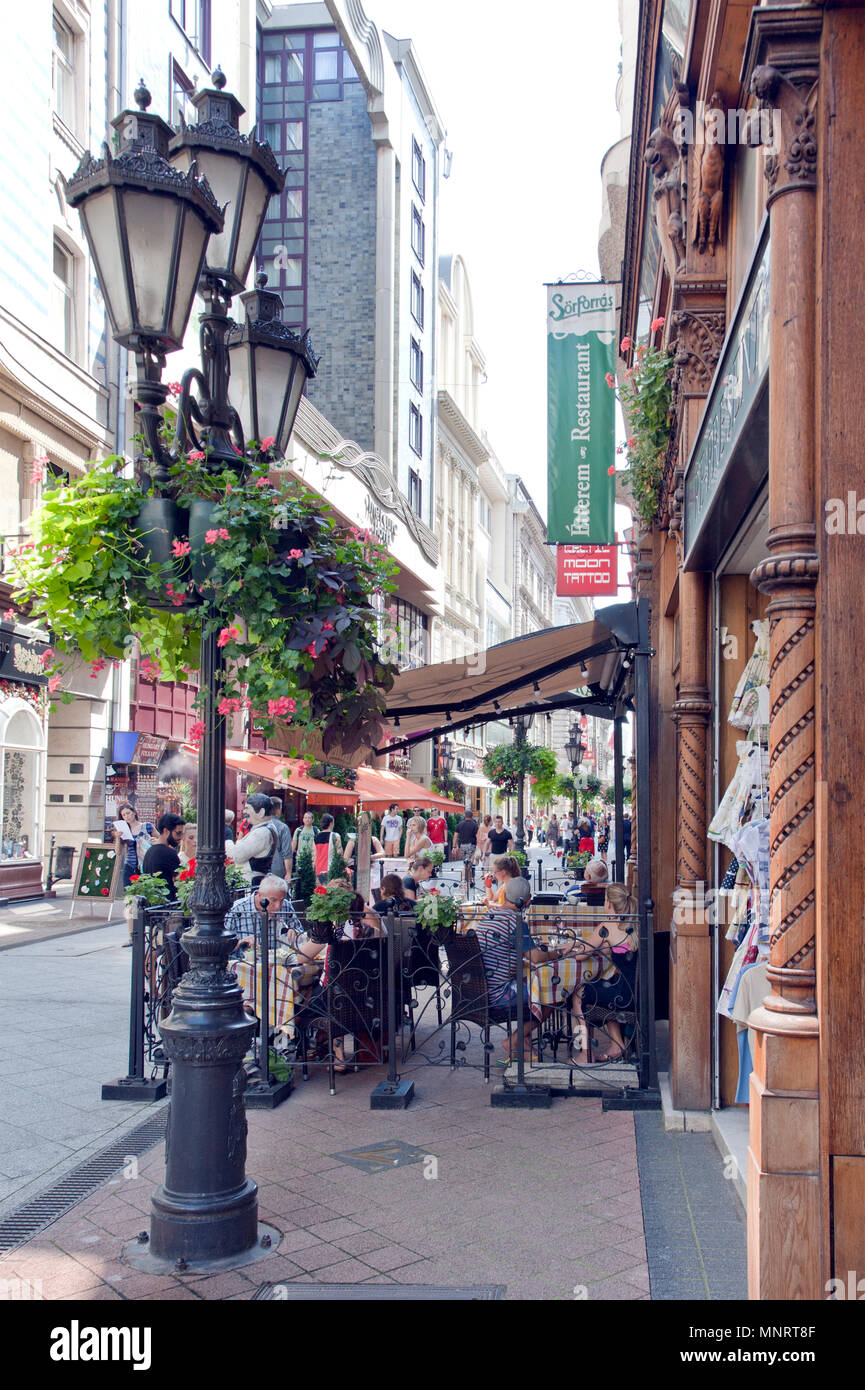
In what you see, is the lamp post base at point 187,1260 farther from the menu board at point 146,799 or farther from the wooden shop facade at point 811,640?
the menu board at point 146,799

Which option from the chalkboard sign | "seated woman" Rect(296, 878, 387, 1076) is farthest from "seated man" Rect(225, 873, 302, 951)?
the chalkboard sign

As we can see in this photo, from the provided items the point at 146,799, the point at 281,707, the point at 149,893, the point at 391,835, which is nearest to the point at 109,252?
the point at 281,707

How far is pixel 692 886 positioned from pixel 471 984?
5.75 feet

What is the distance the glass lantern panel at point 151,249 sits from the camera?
4555 millimetres

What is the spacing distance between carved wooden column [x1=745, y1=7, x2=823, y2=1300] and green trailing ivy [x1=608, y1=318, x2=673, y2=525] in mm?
4319

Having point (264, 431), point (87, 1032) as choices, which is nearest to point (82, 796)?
point (87, 1032)

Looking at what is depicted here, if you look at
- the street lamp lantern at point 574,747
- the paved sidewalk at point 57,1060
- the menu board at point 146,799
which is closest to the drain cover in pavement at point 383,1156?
the paved sidewalk at point 57,1060

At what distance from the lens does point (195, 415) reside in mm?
5227

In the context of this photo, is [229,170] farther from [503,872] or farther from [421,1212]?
[503,872]

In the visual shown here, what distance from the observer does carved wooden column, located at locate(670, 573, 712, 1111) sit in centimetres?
656
